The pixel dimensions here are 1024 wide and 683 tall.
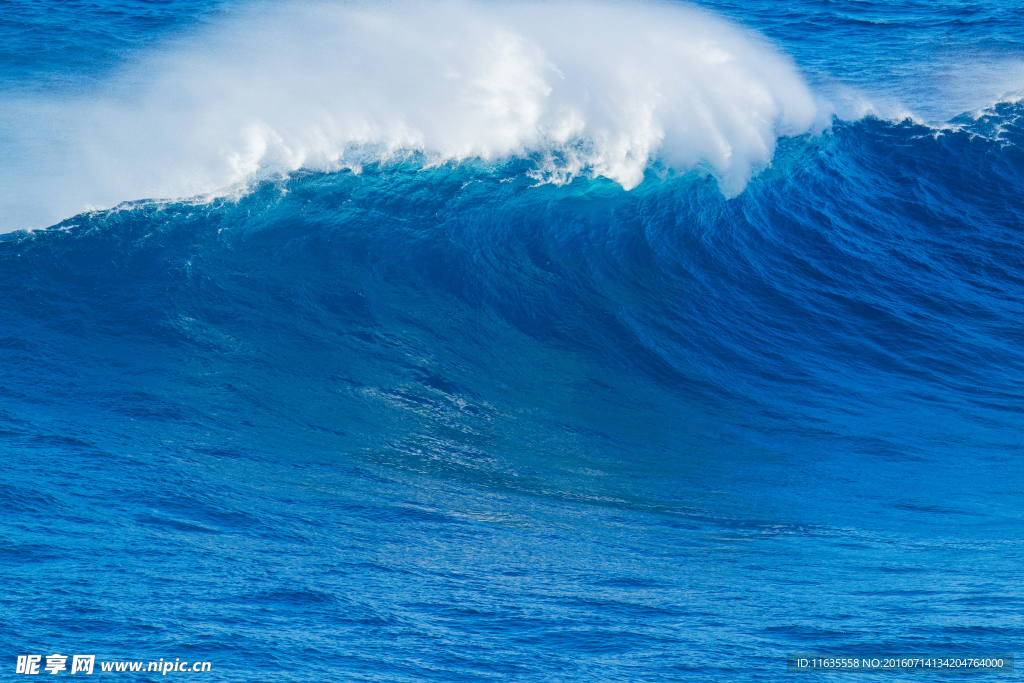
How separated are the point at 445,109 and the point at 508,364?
21.6 ft

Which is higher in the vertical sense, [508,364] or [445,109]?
[445,109]

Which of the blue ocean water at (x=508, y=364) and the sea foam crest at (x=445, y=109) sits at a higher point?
the sea foam crest at (x=445, y=109)

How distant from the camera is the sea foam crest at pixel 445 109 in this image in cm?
1728

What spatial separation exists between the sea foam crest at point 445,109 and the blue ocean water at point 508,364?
0.34 feet

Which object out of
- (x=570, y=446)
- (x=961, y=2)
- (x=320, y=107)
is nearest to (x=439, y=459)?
(x=570, y=446)

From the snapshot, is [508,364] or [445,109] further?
[445,109]

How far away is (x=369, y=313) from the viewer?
1473 cm

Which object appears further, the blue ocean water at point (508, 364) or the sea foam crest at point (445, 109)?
the sea foam crest at point (445, 109)

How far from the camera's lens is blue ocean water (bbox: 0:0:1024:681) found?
9234 millimetres

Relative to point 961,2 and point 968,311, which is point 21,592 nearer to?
point 968,311

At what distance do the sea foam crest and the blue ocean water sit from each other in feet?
0.34

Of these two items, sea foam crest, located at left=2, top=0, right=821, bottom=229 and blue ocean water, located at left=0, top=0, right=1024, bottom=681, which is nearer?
blue ocean water, located at left=0, top=0, right=1024, bottom=681

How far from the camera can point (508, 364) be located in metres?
14.2

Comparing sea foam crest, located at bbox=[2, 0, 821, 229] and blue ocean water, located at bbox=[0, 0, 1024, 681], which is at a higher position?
sea foam crest, located at bbox=[2, 0, 821, 229]
